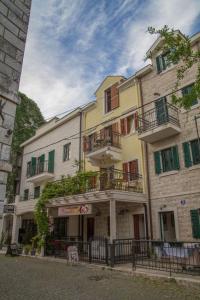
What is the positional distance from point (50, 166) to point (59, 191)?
5749 mm

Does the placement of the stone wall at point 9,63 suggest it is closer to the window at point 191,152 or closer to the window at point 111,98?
the window at point 191,152

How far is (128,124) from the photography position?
1617cm

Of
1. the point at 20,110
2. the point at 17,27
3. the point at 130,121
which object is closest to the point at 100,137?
the point at 130,121

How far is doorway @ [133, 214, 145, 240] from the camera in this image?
556 inches

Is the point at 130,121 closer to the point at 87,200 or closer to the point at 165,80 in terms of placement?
the point at 165,80

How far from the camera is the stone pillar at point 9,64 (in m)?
4.25

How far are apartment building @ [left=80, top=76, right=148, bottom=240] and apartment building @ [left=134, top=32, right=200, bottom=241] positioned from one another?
2.71 feet

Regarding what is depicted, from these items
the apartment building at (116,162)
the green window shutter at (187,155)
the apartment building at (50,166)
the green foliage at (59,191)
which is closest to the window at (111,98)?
the apartment building at (116,162)

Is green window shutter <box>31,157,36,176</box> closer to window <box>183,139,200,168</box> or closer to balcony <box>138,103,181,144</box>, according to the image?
balcony <box>138,103,181,144</box>

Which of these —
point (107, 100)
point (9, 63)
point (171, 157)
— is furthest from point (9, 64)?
point (107, 100)

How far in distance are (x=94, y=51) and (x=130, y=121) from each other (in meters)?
7.16

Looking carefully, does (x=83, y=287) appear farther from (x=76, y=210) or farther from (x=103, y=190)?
(x=76, y=210)

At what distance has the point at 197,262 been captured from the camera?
Result: 8.65 metres

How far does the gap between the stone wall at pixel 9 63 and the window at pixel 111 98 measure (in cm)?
1233
